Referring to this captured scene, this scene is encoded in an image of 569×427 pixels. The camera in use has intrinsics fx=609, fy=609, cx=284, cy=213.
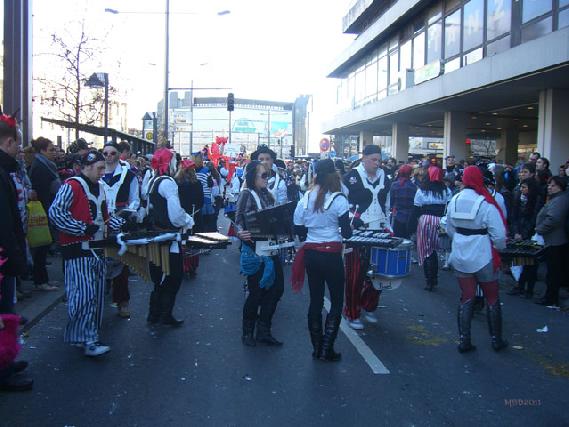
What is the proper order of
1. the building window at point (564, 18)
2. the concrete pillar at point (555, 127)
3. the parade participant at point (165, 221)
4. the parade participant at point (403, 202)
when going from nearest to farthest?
1. the parade participant at point (165, 221)
2. the parade participant at point (403, 202)
3. the building window at point (564, 18)
4. the concrete pillar at point (555, 127)

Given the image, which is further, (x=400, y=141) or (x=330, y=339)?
(x=400, y=141)

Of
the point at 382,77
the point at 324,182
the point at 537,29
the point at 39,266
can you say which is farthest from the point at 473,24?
the point at 324,182

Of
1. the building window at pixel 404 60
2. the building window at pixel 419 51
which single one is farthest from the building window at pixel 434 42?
the building window at pixel 404 60

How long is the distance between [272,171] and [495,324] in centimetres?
419

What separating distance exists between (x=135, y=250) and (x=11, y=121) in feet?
5.14

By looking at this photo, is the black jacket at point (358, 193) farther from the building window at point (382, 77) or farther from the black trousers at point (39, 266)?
the building window at point (382, 77)

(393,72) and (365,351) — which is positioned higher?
(393,72)

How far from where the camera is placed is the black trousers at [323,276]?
18.4ft

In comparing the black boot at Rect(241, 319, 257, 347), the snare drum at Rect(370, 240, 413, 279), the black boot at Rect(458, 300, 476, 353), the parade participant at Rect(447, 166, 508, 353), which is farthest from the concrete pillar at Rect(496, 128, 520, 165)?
the black boot at Rect(241, 319, 257, 347)

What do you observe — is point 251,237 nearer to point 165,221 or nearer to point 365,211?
point 165,221

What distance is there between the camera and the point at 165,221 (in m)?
6.77

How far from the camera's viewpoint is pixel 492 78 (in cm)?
1609

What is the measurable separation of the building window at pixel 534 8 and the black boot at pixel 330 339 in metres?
13.1

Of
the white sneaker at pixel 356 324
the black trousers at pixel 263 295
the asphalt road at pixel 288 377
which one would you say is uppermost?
the black trousers at pixel 263 295
